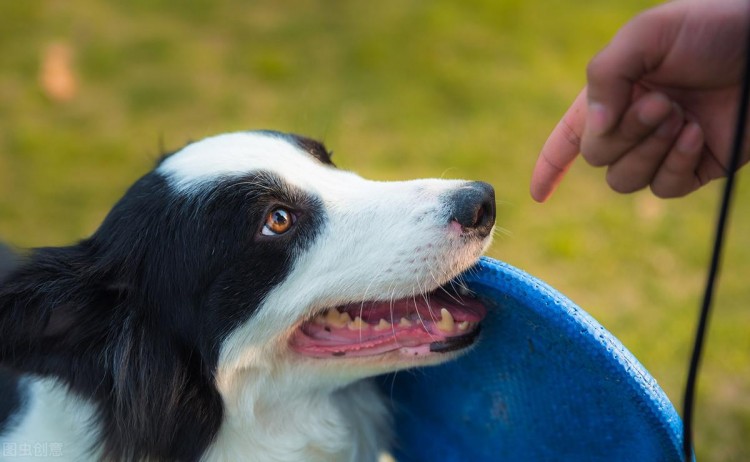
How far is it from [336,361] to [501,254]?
7.49 ft

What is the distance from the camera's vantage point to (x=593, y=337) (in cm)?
174

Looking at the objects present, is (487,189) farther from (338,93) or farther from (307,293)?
(338,93)

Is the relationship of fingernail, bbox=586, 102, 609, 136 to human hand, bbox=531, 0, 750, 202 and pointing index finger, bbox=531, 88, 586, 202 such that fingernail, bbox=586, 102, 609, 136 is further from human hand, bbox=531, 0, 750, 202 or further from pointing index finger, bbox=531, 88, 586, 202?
pointing index finger, bbox=531, 88, 586, 202

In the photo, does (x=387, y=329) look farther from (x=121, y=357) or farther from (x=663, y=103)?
(x=663, y=103)

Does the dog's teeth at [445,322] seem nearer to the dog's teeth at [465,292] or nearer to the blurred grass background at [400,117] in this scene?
the dog's teeth at [465,292]

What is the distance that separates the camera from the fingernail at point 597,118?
1.61 m

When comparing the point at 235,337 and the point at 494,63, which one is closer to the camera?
the point at 235,337

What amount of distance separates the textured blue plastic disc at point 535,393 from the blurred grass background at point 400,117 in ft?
5.19

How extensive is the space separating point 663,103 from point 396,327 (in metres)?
0.90

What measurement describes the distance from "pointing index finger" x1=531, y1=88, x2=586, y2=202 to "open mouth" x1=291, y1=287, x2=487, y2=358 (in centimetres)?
38

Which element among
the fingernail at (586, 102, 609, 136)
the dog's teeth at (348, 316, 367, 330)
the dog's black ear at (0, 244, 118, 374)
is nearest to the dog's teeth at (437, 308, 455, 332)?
the dog's teeth at (348, 316, 367, 330)

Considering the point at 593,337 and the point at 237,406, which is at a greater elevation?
the point at 593,337

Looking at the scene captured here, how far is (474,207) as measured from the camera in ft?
6.33

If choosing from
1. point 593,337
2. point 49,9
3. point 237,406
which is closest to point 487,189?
point 593,337
